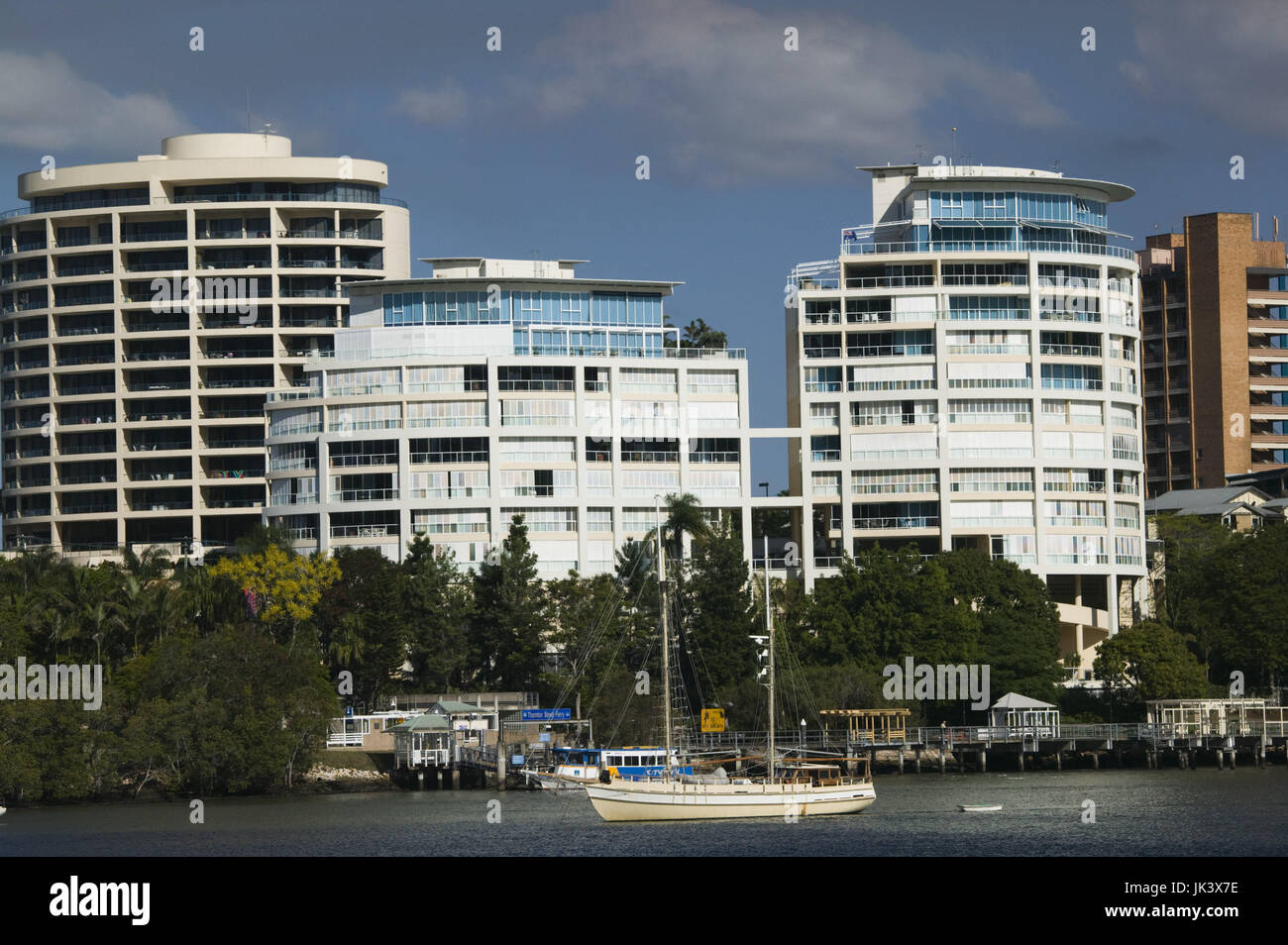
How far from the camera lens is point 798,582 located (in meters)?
140

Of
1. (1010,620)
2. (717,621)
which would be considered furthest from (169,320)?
(1010,620)

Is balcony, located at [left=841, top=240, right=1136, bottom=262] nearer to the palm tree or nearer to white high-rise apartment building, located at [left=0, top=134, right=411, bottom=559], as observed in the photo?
the palm tree

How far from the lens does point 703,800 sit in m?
78.5

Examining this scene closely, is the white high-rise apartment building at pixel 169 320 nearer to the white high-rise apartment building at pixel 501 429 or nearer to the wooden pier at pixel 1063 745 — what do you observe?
the white high-rise apartment building at pixel 501 429

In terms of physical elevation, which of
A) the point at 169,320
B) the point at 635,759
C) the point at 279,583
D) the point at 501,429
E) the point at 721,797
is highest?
the point at 169,320

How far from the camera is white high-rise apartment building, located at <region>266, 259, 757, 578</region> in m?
141

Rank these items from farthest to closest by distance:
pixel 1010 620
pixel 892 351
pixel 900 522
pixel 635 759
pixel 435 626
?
pixel 892 351, pixel 900 522, pixel 1010 620, pixel 435 626, pixel 635 759

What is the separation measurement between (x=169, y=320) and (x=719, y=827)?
112812 millimetres

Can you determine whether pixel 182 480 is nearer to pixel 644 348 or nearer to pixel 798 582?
pixel 644 348

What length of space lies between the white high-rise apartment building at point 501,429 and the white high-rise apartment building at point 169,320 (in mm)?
26216

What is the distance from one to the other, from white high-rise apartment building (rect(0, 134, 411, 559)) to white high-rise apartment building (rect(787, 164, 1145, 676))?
1953 inches

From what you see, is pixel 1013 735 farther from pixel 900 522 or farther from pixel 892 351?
pixel 892 351
